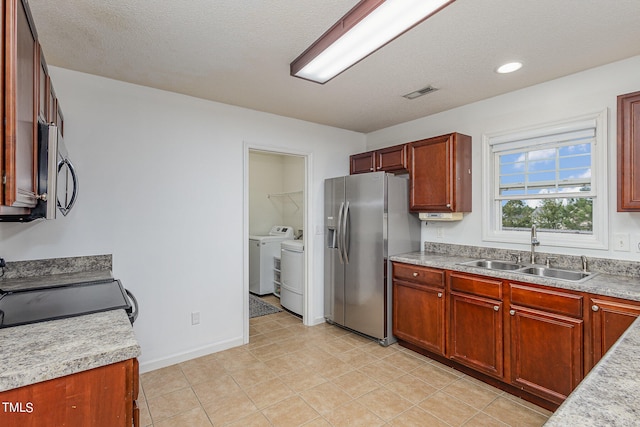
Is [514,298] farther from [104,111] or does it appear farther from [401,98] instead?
[104,111]

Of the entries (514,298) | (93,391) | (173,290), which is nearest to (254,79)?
(173,290)

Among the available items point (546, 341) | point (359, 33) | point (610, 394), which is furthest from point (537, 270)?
point (359, 33)

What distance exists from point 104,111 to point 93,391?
230cm

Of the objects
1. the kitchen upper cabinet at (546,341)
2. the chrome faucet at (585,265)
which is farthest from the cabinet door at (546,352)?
the chrome faucet at (585,265)

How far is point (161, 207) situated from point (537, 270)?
325cm

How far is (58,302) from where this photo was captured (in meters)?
1.61

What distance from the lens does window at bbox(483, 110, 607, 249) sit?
8.12 ft

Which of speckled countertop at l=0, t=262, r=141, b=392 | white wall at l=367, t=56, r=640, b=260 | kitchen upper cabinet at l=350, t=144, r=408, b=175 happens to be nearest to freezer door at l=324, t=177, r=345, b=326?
kitchen upper cabinet at l=350, t=144, r=408, b=175

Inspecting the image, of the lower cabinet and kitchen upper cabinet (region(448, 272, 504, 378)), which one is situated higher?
the lower cabinet

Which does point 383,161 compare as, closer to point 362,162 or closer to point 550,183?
point 362,162

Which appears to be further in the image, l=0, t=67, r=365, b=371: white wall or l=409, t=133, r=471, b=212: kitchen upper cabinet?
l=409, t=133, r=471, b=212: kitchen upper cabinet

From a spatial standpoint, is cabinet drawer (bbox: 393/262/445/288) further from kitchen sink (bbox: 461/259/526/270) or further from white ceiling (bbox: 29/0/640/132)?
white ceiling (bbox: 29/0/640/132)

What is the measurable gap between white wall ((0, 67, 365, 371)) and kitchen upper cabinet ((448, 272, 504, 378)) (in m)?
2.04

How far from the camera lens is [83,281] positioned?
206 centimetres
